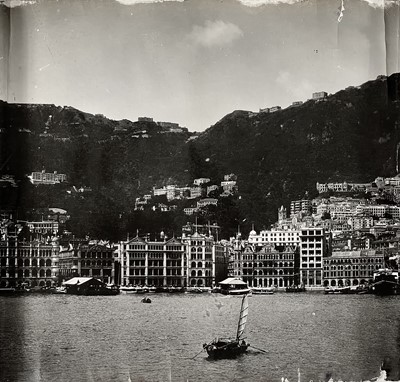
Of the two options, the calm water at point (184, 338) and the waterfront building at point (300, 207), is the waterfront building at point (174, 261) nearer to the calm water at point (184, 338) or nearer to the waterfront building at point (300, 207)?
the calm water at point (184, 338)

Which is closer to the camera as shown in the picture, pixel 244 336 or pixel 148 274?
pixel 244 336

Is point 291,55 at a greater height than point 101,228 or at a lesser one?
greater

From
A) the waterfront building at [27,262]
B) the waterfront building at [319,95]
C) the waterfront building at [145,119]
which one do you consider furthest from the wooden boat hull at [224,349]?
the waterfront building at [319,95]

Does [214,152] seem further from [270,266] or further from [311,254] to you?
[311,254]

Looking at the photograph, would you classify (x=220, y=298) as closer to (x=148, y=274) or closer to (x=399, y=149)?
(x=148, y=274)

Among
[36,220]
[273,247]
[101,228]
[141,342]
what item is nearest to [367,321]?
[273,247]

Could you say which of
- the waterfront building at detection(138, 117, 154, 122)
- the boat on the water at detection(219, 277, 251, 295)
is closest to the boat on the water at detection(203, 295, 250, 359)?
the boat on the water at detection(219, 277, 251, 295)

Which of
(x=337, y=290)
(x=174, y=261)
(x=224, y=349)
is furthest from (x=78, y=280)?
(x=337, y=290)
